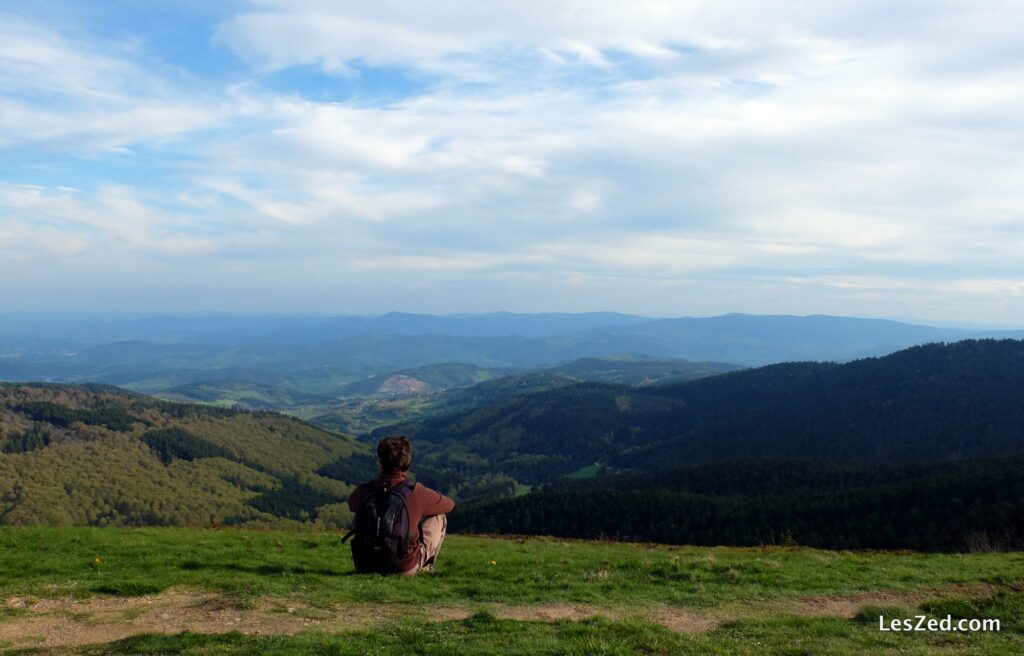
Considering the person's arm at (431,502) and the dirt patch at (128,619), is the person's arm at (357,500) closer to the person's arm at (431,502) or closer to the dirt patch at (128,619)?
the person's arm at (431,502)

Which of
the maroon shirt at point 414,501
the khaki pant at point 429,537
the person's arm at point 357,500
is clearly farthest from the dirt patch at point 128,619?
the khaki pant at point 429,537

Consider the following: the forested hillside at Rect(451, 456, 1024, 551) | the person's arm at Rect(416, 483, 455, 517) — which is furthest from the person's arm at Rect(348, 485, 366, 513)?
the forested hillside at Rect(451, 456, 1024, 551)

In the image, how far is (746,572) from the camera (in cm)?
2077

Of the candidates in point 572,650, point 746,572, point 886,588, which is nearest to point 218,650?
point 572,650

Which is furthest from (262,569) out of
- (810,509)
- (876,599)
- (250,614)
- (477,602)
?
(810,509)

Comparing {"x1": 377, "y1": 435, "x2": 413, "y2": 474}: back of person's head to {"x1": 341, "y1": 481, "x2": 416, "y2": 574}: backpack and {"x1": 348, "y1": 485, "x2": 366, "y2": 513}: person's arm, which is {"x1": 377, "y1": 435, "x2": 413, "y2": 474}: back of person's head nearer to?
{"x1": 341, "y1": 481, "x2": 416, "y2": 574}: backpack

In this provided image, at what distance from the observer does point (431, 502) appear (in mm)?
15477

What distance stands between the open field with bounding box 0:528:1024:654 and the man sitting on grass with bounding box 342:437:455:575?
3.24 ft

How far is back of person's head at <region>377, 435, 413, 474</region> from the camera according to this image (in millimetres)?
15305

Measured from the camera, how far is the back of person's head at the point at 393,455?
603 inches

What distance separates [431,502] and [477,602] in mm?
3272

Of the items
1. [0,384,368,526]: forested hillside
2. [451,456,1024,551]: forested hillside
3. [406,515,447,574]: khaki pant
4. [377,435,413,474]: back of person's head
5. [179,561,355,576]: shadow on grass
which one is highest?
[377,435,413,474]: back of person's head

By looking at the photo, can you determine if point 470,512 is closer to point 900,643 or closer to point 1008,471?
point 1008,471

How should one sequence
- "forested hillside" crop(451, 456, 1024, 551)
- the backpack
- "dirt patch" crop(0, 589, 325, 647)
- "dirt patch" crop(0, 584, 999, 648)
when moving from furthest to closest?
"forested hillside" crop(451, 456, 1024, 551) → the backpack → "dirt patch" crop(0, 584, 999, 648) → "dirt patch" crop(0, 589, 325, 647)
